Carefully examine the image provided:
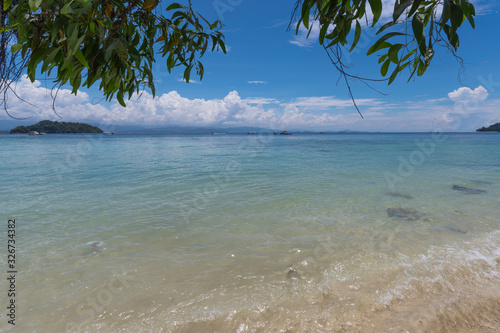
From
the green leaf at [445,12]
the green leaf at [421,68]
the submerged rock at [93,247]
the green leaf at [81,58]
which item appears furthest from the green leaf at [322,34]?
the submerged rock at [93,247]

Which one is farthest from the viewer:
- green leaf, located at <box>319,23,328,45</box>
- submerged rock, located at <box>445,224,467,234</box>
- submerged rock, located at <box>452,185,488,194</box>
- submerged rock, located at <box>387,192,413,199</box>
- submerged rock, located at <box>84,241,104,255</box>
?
submerged rock, located at <box>452,185,488,194</box>

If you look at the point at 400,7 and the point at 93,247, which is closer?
the point at 400,7

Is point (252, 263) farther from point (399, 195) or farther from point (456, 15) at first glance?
point (399, 195)

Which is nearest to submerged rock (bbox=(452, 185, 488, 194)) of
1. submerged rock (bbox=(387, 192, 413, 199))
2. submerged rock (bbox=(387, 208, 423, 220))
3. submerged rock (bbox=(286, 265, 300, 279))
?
submerged rock (bbox=(387, 192, 413, 199))

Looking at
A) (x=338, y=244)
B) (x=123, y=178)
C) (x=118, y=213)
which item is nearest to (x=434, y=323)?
(x=338, y=244)

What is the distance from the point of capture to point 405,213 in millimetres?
7574

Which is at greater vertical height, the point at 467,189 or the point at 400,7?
the point at 400,7

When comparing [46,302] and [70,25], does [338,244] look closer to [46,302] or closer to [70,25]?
[46,302]

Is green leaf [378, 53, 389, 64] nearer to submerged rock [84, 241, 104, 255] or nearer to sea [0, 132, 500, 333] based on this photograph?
sea [0, 132, 500, 333]

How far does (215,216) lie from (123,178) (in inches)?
333

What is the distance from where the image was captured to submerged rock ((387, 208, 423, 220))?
23.7 ft

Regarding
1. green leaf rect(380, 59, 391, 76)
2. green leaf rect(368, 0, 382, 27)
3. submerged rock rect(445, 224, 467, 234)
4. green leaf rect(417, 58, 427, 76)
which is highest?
green leaf rect(368, 0, 382, 27)

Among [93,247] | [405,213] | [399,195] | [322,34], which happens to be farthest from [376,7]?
[399,195]

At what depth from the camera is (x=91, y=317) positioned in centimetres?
338
